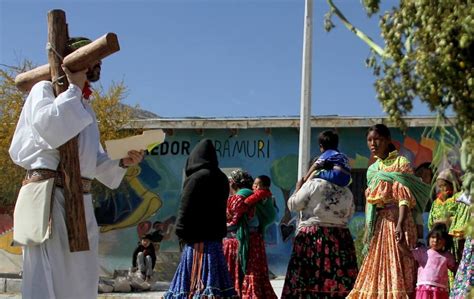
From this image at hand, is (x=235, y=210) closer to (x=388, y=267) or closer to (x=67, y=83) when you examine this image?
(x=388, y=267)

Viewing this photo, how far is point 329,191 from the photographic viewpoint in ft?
24.9

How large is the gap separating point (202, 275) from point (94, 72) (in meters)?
2.89

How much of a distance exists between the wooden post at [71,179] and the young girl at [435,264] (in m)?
3.64

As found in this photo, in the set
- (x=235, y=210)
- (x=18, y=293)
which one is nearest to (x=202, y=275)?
(x=235, y=210)

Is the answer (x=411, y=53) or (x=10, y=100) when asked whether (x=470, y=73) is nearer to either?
(x=411, y=53)

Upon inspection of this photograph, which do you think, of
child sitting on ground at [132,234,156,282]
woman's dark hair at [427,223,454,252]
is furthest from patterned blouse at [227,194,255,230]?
child sitting on ground at [132,234,156,282]

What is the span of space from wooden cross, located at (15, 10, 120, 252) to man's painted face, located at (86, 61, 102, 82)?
0.56ft

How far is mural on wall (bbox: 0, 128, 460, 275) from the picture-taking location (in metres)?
20.0

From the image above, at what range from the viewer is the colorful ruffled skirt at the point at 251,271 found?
907cm

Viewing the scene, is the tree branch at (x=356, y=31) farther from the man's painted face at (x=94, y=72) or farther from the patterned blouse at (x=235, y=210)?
the patterned blouse at (x=235, y=210)

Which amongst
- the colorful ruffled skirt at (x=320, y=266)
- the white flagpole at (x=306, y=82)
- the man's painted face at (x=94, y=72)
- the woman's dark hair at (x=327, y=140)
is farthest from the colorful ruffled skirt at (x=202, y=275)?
the white flagpole at (x=306, y=82)

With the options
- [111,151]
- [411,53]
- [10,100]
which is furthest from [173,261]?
[411,53]

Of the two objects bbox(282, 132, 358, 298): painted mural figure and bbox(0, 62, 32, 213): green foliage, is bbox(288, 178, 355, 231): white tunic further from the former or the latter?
bbox(0, 62, 32, 213): green foliage

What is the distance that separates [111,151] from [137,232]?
53.2ft
